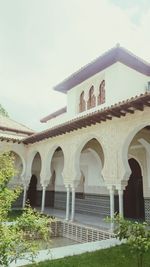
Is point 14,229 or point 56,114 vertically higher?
point 56,114

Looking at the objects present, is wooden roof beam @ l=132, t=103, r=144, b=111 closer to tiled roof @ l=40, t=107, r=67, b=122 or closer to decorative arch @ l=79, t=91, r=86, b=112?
decorative arch @ l=79, t=91, r=86, b=112

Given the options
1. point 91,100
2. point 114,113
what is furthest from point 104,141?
point 91,100

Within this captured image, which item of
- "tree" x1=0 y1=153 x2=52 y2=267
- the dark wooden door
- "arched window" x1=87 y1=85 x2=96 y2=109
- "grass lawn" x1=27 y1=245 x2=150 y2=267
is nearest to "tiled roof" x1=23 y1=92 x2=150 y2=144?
"arched window" x1=87 y1=85 x2=96 y2=109

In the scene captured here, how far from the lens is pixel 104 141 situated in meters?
8.61

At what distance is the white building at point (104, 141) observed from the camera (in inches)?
308

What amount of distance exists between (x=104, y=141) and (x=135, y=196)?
3.79 m

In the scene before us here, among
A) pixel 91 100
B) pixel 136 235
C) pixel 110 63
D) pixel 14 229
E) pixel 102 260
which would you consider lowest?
pixel 102 260

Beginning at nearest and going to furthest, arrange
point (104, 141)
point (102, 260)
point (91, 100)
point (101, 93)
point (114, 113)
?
point (102, 260) < point (114, 113) < point (104, 141) < point (101, 93) < point (91, 100)

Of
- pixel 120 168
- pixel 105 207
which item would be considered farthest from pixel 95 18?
pixel 105 207

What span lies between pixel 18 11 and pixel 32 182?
1216cm

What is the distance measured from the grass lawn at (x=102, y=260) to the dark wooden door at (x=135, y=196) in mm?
4826

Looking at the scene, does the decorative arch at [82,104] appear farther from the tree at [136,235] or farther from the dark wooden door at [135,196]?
the tree at [136,235]

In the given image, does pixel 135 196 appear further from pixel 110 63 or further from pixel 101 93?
pixel 110 63

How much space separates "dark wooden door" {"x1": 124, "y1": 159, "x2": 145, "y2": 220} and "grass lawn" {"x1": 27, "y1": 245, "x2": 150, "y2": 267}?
483 centimetres
